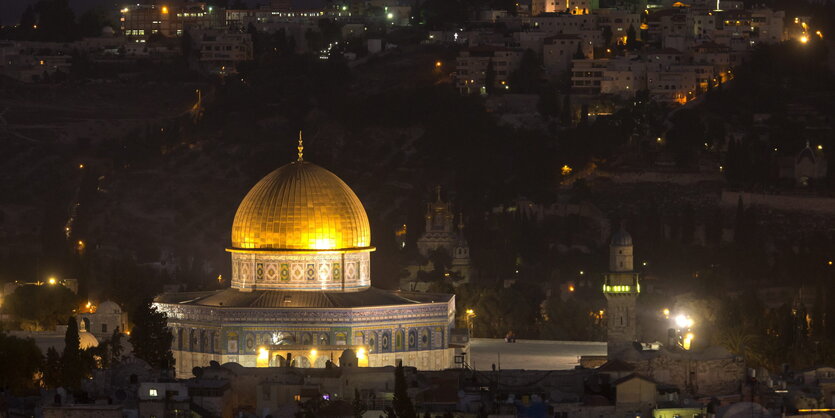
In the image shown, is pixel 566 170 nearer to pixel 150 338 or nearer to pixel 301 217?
pixel 301 217

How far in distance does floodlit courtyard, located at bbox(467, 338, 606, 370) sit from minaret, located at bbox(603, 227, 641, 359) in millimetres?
623

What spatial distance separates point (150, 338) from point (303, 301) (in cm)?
403

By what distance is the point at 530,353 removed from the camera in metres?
78.9

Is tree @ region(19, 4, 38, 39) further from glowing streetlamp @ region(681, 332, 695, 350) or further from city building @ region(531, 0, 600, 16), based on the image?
glowing streetlamp @ region(681, 332, 695, 350)

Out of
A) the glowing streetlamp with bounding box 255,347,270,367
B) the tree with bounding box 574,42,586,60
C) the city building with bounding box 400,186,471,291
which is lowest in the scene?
the glowing streetlamp with bounding box 255,347,270,367

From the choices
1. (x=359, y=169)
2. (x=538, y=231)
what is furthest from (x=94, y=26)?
(x=538, y=231)

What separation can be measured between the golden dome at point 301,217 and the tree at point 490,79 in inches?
1695

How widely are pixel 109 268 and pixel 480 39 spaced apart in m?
35.5

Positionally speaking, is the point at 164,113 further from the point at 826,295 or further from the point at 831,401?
the point at 831,401

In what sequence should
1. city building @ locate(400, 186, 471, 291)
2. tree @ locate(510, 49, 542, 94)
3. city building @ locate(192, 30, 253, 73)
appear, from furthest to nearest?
city building @ locate(192, 30, 253, 73)
tree @ locate(510, 49, 542, 94)
city building @ locate(400, 186, 471, 291)

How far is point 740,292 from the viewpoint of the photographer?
9181 centimetres

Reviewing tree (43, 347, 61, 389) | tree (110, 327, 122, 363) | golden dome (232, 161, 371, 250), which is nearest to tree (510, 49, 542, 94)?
golden dome (232, 161, 371, 250)

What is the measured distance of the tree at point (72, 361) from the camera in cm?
6906

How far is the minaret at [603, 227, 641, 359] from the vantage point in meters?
82.9
